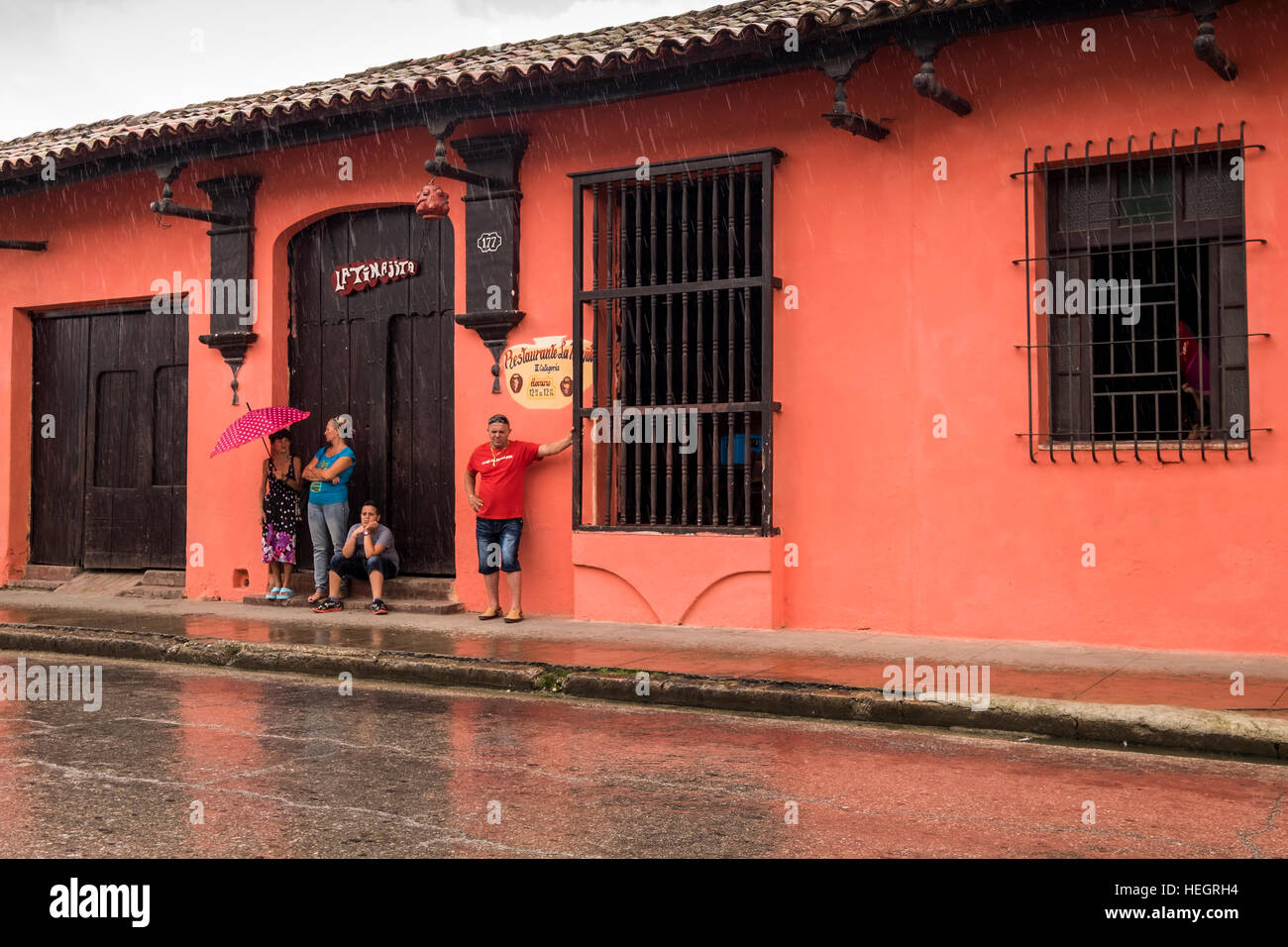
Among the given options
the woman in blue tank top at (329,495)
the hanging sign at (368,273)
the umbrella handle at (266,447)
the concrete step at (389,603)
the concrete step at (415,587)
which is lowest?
the concrete step at (389,603)

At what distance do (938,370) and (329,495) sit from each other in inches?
212

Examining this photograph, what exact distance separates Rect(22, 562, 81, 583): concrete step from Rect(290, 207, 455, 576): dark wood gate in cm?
299

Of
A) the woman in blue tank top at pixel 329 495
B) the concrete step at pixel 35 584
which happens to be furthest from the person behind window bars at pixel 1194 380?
the concrete step at pixel 35 584

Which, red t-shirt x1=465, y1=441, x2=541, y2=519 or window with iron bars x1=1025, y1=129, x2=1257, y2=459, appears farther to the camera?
red t-shirt x1=465, y1=441, x2=541, y2=519

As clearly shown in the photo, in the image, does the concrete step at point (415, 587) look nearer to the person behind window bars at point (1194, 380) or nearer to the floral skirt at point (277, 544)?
the floral skirt at point (277, 544)

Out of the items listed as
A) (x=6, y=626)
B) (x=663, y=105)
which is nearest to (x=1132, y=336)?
(x=663, y=105)

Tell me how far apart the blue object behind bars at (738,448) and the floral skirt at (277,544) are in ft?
13.8

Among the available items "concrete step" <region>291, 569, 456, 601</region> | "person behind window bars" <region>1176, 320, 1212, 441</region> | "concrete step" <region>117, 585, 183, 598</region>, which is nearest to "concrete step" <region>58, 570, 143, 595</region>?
"concrete step" <region>117, 585, 183, 598</region>

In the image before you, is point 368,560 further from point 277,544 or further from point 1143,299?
point 1143,299

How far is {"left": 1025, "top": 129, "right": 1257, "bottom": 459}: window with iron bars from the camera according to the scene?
899cm

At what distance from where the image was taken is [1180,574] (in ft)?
29.4

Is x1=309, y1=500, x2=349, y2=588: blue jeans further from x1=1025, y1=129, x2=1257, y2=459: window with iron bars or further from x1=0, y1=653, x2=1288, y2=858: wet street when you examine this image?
x1=1025, y1=129, x2=1257, y2=459: window with iron bars

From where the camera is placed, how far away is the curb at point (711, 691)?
21.8 feet

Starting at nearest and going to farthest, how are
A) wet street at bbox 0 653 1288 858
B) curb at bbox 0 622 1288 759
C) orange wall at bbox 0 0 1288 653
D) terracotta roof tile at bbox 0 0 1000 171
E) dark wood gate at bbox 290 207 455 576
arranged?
1. wet street at bbox 0 653 1288 858
2. curb at bbox 0 622 1288 759
3. orange wall at bbox 0 0 1288 653
4. terracotta roof tile at bbox 0 0 1000 171
5. dark wood gate at bbox 290 207 455 576
